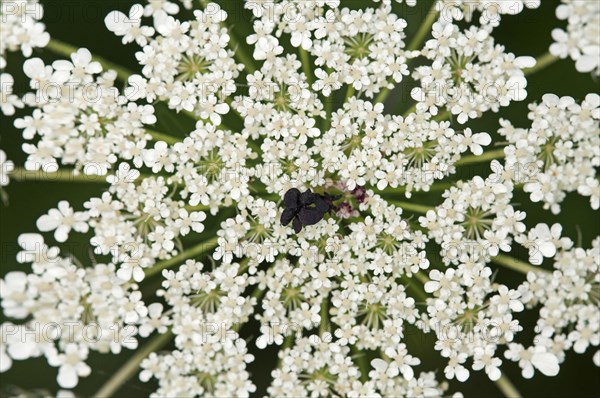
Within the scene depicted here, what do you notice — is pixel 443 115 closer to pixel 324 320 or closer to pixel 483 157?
pixel 483 157

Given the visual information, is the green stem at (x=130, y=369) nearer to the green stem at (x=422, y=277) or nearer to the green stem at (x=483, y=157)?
the green stem at (x=422, y=277)

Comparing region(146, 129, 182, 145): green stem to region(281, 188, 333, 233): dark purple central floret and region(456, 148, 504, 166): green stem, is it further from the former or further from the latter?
region(456, 148, 504, 166): green stem

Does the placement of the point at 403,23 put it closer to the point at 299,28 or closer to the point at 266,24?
the point at 299,28

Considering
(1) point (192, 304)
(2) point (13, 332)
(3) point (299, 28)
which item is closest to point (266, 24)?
(3) point (299, 28)

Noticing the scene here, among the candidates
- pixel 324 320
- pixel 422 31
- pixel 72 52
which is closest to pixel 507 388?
pixel 324 320

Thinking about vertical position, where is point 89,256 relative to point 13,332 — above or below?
above

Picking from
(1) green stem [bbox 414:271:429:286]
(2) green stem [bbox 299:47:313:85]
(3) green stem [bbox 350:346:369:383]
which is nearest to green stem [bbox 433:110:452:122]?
(2) green stem [bbox 299:47:313:85]
